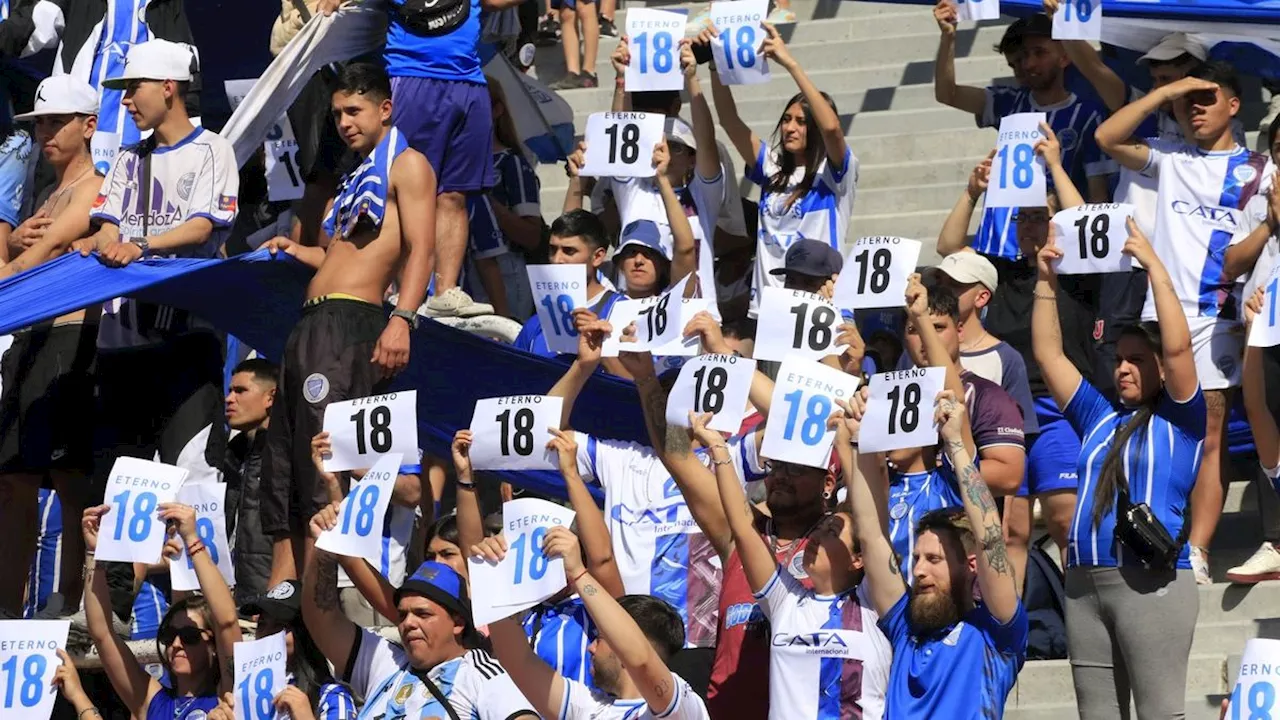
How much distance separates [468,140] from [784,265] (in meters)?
1.53

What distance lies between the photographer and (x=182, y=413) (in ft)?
31.8

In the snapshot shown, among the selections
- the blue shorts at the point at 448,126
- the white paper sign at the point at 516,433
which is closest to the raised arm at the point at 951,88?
the blue shorts at the point at 448,126

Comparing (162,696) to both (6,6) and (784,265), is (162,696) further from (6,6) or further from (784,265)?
(6,6)

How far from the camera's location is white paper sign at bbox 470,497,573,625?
6762 millimetres

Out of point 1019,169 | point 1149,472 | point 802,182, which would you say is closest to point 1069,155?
point 802,182

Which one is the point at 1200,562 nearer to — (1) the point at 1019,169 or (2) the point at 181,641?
(1) the point at 1019,169

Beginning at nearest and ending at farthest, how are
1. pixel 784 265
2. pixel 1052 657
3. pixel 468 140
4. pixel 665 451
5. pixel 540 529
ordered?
pixel 540 529
pixel 665 451
pixel 1052 657
pixel 784 265
pixel 468 140

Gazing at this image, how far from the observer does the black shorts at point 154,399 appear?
31.7 ft

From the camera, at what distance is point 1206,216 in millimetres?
9094

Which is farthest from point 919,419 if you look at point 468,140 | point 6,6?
point 6,6

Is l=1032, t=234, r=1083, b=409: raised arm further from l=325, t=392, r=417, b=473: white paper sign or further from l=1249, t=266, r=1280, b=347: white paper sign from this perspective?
l=325, t=392, r=417, b=473: white paper sign

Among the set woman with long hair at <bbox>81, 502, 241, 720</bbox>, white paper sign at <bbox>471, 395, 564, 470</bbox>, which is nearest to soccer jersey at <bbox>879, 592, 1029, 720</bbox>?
white paper sign at <bbox>471, 395, 564, 470</bbox>

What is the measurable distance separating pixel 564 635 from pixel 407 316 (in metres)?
1.34

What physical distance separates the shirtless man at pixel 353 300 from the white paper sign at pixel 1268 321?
270 centimetres
